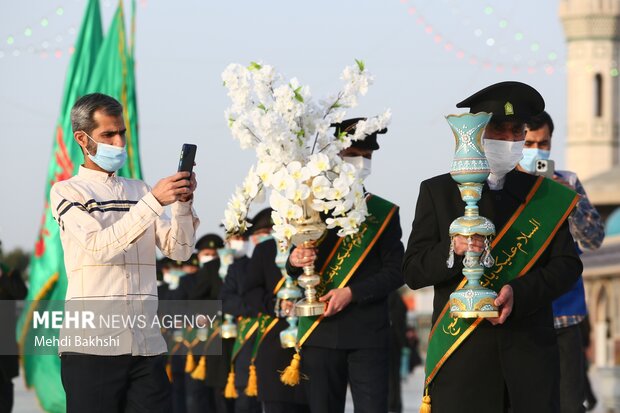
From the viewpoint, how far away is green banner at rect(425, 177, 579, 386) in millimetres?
6609

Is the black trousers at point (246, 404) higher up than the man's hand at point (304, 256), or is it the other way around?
the man's hand at point (304, 256)

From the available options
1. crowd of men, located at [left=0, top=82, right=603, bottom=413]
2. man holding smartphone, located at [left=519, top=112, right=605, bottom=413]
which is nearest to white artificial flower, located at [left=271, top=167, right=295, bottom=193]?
man holding smartphone, located at [left=519, top=112, right=605, bottom=413]

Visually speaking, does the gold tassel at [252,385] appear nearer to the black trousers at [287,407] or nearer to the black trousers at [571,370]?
the black trousers at [287,407]

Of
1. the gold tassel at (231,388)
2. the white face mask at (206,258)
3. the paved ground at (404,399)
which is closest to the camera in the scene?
the gold tassel at (231,388)

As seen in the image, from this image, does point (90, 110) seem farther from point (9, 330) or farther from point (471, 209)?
point (9, 330)

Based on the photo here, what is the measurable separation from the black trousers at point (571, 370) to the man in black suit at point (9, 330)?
6.10 meters

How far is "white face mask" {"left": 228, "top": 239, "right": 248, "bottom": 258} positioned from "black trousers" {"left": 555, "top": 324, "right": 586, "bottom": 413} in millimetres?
6131

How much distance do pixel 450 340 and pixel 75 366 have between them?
1.64m

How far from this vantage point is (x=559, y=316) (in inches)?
357

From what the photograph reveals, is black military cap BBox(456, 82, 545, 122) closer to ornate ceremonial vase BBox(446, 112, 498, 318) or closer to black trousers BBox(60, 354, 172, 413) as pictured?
ornate ceremonial vase BBox(446, 112, 498, 318)

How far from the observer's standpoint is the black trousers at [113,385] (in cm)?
679

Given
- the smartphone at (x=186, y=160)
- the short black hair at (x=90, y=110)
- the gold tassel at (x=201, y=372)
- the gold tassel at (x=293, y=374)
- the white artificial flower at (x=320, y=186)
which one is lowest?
the gold tassel at (x=293, y=374)

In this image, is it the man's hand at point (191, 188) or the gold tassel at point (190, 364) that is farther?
the gold tassel at point (190, 364)

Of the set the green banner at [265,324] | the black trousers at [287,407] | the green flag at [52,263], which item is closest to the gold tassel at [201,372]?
the green flag at [52,263]
